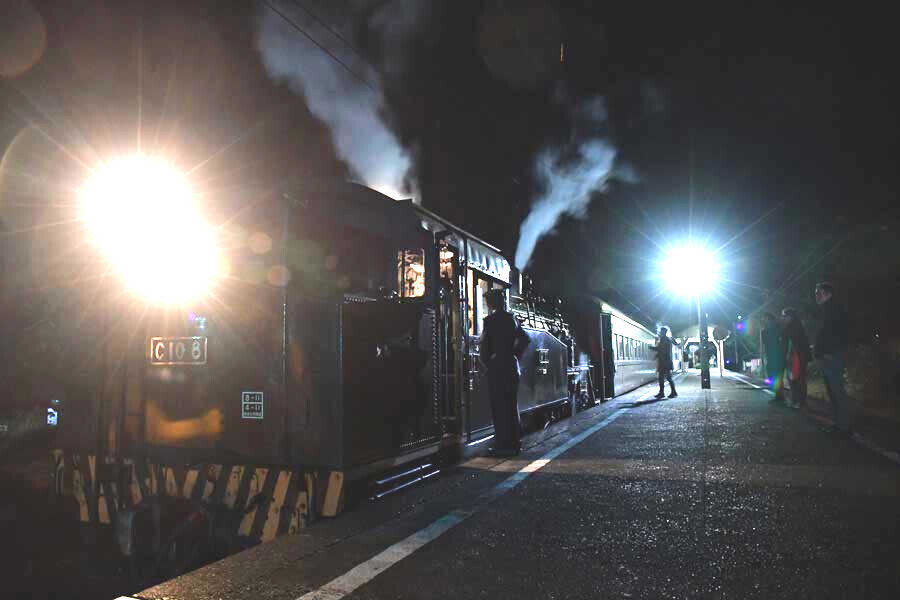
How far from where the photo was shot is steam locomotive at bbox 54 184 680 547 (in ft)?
13.6

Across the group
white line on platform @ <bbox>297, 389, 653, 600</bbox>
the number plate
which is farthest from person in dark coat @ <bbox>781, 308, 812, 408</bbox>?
the number plate

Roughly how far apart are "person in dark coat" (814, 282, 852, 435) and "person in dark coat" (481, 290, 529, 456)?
12.8 feet

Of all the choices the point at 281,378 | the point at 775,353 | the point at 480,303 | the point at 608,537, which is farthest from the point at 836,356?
the point at 281,378

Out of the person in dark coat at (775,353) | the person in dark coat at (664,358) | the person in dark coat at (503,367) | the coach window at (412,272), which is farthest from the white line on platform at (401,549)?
the person in dark coat at (664,358)

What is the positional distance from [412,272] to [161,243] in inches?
83.8

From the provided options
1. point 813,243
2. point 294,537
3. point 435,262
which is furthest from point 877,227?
point 294,537

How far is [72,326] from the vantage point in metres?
4.78

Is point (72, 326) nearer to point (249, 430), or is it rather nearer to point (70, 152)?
point (249, 430)

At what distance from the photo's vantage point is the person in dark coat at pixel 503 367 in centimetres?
621

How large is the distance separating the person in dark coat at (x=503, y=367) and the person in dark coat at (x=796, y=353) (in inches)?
234

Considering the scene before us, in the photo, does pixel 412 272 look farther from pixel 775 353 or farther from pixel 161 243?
pixel 775 353

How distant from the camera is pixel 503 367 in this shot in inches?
245

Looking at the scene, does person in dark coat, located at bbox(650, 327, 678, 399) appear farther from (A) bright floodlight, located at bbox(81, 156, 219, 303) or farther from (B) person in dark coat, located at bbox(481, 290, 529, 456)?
(A) bright floodlight, located at bbox(81, 156, 219, 303)

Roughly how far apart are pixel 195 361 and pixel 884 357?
46.2 ft
